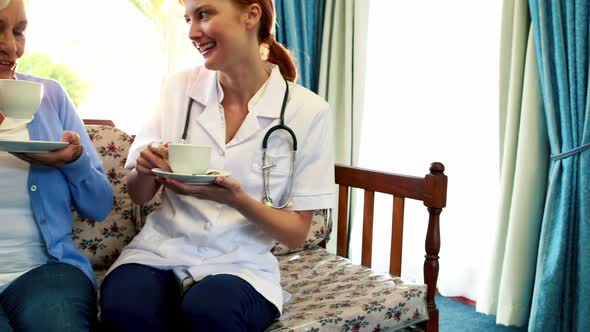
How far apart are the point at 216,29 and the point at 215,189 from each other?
14.9 inches

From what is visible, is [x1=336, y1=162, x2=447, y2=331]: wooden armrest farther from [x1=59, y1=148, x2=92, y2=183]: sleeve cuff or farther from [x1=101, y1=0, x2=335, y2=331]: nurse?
[x1=59, y1=148, x2=92, y2=183]: sleeve cuff

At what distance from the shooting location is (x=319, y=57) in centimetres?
270

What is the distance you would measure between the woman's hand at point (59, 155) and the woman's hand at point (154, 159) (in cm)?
13

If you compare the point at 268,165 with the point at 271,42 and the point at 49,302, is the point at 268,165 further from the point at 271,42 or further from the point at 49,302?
the point at 49,302

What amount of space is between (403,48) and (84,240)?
1.80 meters

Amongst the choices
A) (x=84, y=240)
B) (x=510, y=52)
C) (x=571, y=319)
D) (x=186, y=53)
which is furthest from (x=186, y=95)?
(x=571, y=319)

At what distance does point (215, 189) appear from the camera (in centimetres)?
104

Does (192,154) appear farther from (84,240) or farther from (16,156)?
(84,240)

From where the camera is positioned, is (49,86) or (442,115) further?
(442,115)

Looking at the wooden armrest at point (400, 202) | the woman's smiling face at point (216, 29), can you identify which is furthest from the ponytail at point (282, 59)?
the wooden armrest at point (400, 202)

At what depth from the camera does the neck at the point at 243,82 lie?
1301mm

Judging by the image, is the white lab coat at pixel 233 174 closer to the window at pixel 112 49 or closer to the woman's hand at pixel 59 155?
the woman's hand at pixel 59 155

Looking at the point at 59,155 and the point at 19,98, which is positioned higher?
the point at 19,98

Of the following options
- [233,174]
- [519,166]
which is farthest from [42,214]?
[519,166]
